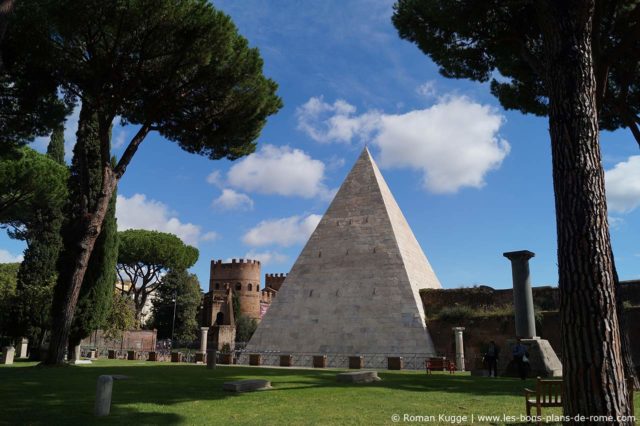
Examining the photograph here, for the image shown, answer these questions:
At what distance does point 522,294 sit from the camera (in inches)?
482

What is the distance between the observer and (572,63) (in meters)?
4.09

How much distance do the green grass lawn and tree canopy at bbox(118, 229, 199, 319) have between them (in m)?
28.7

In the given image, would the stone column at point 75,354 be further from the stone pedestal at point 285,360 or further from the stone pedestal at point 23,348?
the stone pedestal at point 285,360

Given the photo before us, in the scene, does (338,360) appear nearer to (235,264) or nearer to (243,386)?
(243,386)

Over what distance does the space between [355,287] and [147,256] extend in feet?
76.8

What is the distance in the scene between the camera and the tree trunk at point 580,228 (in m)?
3.38

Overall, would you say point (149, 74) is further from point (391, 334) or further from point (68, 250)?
point (391, 334)

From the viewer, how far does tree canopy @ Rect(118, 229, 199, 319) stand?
36.0 metres

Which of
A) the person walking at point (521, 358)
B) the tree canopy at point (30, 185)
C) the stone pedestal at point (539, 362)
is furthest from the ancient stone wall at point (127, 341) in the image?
the person walking at point (521, 358)

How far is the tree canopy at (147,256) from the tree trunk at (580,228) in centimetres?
3544

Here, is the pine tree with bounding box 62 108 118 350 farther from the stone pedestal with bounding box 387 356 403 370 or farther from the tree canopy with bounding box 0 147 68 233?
the stone pedestal with bounding box 387 356 403 370

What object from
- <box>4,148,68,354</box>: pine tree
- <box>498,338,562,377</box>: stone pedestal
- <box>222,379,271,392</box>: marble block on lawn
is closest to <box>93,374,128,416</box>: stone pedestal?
<box>222,379,271,392</box>: marble block on lawn

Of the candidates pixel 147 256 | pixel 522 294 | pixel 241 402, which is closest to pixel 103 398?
pixel 241 402

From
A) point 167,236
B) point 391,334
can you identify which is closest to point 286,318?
point 391,334
